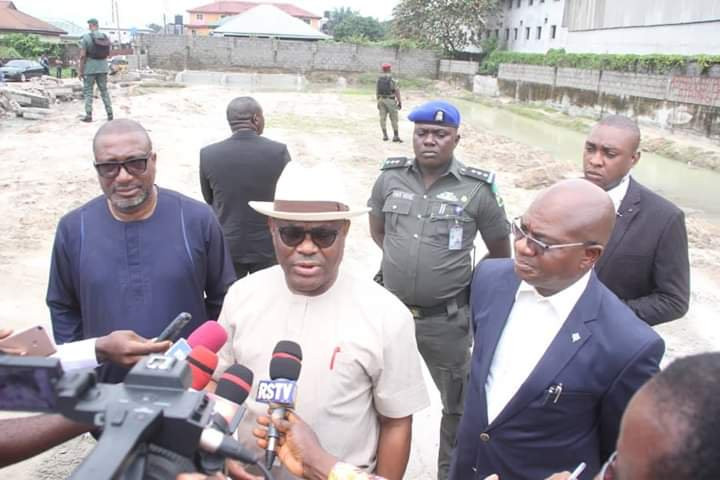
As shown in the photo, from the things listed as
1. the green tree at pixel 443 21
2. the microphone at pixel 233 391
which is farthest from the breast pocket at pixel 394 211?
the green tree at pixel 443 21

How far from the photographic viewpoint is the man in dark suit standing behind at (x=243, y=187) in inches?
179

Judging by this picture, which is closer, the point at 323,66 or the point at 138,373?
the point at 138,373

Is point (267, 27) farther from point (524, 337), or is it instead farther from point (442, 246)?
point (524, 337)

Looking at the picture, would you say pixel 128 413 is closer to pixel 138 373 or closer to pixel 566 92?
pixel 138 373

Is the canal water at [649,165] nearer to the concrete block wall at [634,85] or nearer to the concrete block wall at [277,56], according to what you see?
the concrete block wall at [634,85]

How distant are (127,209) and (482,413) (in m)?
1.78

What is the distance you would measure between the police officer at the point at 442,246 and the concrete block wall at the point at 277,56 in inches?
1649

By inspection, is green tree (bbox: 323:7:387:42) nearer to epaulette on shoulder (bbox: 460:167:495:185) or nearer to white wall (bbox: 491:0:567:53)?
white wall (bbox: 491:0:567:53)

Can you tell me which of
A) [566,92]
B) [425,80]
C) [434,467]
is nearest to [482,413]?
[434,467]

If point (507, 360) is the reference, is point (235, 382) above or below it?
above

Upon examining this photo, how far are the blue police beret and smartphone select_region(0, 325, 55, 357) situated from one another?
8.60ft

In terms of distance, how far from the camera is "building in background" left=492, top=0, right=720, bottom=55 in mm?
25516

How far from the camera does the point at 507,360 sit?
2242mm

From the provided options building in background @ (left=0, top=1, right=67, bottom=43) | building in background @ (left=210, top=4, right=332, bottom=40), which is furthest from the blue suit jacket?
building in background @ (left=0, top=1, right=67, bottom=43)
